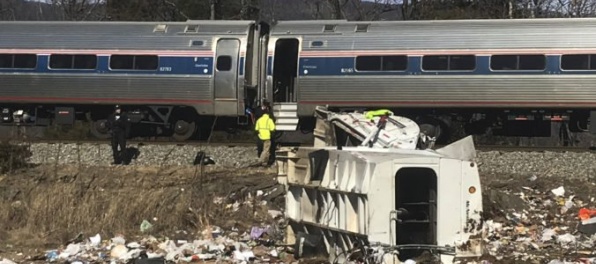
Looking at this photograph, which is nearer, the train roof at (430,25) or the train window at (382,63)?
the train roof at (430,25)

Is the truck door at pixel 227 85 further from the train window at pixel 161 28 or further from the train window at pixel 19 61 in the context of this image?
the train window at pixel 19 61

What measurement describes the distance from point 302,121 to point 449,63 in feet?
12.9

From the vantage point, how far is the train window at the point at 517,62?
1738 centimetres

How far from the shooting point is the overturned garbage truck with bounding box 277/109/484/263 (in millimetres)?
8039

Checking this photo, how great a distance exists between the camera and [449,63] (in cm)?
1781

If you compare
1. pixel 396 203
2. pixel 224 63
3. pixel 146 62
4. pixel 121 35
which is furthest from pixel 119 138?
pixel 396 203

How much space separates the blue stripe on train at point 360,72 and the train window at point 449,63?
0.09 m

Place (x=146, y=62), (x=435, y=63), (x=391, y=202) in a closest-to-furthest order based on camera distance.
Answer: (x=391, y=202), (x=435, y=63), (x=146, y=62)

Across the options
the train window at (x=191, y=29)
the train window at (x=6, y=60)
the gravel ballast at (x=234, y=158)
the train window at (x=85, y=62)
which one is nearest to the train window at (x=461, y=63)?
the gravel ballast at (x=234, y=158)

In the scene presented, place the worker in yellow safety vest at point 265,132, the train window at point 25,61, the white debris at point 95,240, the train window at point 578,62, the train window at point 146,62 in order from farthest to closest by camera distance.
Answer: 1. the train window at point 25,61
2. the train window at point 146,62
3. the train window at point 578,62
4. the worker in yellow safety vest at point 265,132
5. the white debris at point 95,240

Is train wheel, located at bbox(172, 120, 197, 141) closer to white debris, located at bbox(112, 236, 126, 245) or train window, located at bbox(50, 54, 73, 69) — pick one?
train window, located at bbox(50, 54, 73, 69)

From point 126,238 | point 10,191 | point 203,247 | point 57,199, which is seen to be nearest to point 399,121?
point 203,247

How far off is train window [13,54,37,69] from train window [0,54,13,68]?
5.7 inches

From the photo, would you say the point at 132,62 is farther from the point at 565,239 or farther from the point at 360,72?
the point at 565,239
